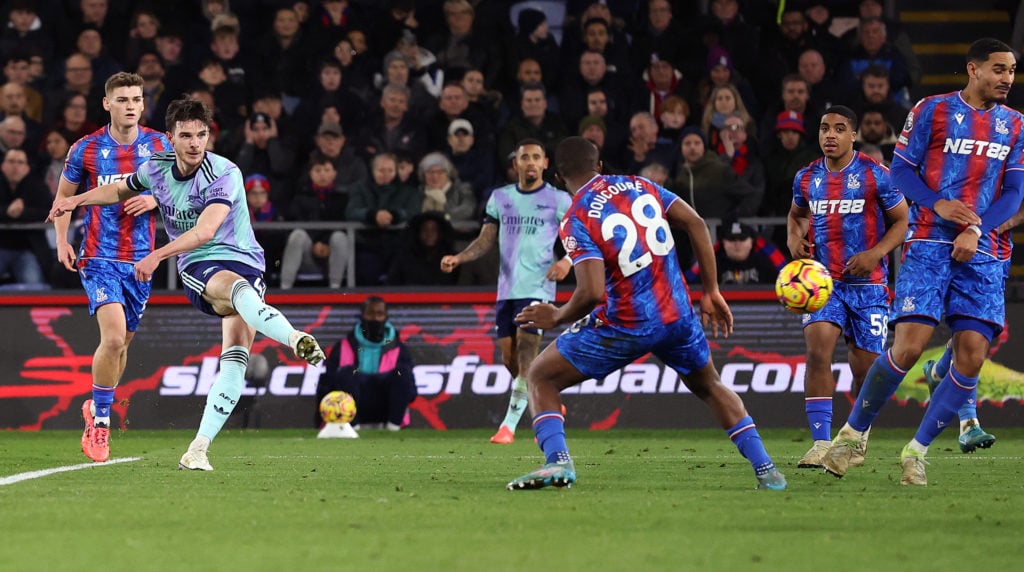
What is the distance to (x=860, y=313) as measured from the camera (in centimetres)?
→ 967

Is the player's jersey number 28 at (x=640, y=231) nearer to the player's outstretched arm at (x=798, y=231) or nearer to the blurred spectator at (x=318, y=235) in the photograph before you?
the player's outstretched arm at (x=798, y=231)

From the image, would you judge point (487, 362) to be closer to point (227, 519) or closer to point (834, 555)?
point (227, 519)

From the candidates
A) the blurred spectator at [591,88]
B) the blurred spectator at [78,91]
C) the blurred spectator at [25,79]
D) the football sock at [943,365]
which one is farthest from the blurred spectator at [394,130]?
the football sock at [943,365]

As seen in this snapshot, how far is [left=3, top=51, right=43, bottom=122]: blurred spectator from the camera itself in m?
17.0

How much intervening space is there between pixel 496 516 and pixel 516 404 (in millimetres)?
6325

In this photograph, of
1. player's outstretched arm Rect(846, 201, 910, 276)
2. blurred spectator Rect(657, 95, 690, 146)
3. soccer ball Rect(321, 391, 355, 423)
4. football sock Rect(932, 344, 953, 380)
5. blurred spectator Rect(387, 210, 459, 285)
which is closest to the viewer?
player's outstretched arm Rect(846, 201, 910, 276)

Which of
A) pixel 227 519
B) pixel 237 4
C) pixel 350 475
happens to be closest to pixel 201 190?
pixel 350 475

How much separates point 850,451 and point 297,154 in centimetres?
921

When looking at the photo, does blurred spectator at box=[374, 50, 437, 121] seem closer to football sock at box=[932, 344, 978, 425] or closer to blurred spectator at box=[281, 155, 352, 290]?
blurred spectator at box=[281, 155, 352, 290]

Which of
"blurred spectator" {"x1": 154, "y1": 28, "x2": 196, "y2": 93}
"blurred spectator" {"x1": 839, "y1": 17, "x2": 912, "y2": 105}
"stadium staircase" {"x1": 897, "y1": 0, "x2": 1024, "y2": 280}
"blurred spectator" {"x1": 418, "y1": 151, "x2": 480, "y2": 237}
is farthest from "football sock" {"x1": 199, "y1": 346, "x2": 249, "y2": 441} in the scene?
"stadium staircase" {"x1": 897, "y1": 0, "x2": 1024, "y2": 280}

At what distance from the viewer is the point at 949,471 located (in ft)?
30.0

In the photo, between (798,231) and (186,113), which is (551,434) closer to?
(186,113)

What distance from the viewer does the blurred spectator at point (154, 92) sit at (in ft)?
54.2

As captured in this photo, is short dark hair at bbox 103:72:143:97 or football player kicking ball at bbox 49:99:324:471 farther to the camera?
short dark hair at bbox 103:72:143:97
